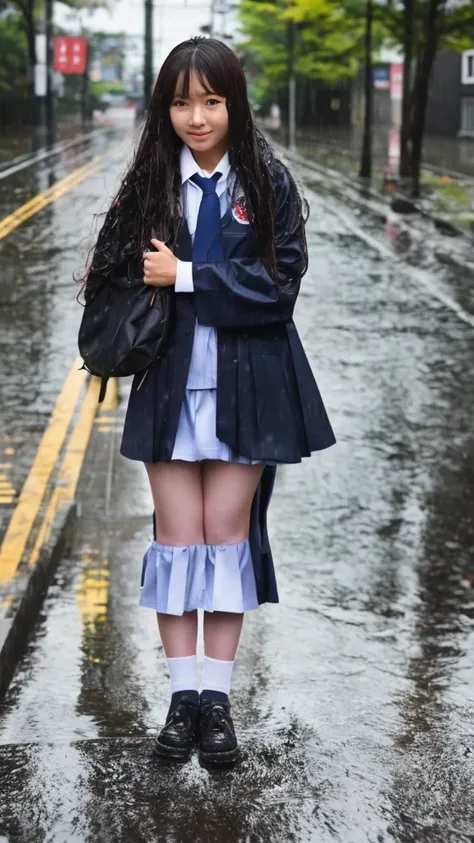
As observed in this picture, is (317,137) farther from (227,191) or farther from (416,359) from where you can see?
(227,191)

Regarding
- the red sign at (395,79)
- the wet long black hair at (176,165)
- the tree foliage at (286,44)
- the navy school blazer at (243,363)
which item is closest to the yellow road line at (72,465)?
the navy school blazer at (243,363)

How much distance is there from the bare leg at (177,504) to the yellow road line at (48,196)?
655 inches

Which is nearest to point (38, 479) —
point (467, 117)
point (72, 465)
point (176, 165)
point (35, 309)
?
point (72, 465)

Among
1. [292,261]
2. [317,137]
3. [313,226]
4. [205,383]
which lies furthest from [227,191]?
[317,137]

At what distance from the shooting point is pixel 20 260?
17.9 metres

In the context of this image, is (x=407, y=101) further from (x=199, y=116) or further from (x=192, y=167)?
(x=199, y=116)

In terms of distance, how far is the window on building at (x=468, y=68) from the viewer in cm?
5573

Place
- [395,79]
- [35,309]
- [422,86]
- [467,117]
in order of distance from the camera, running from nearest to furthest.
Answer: [35,309], [422,86], [467,117], [395,79]

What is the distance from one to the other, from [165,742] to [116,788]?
0.23 m

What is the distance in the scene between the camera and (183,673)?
3869mm

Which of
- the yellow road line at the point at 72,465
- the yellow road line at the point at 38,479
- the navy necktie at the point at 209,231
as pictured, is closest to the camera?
the navy necktie at the point at 209,231

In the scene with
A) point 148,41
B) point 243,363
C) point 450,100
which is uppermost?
point 148,41

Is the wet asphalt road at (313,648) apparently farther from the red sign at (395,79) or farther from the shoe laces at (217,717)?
the red sign at (395,79)

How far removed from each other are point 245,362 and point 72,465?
16.6 ft
